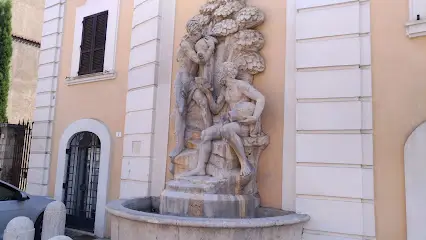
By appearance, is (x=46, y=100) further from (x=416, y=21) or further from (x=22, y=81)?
(x=22, y=81)

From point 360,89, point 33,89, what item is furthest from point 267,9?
point 33,89

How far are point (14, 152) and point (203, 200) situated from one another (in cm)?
935

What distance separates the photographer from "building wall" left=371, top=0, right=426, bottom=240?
4.42 m

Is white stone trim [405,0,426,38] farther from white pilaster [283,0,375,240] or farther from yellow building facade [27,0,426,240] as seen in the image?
white pilaster [283,0,375,240]

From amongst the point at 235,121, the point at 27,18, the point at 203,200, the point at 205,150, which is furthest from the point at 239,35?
the point at 27,18

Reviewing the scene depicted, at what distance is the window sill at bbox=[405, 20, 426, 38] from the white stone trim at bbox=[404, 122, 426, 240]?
1087 mm

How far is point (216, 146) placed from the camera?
5.19 m

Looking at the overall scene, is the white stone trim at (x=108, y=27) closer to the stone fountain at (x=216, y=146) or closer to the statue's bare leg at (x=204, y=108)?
the stone fountain at (x=216, y=146)

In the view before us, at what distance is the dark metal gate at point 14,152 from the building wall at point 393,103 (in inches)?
416

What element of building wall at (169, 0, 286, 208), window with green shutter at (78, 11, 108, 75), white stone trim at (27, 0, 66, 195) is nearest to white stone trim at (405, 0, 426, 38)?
building wall at (169, 0, 286, 208)

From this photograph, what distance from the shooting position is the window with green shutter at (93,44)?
8.45 m

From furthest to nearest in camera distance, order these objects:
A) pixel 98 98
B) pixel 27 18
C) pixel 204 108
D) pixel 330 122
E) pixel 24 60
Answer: pixel 27 18
pixel 24 60
pixel 98 98
pixel 204 108
pixel 330 122

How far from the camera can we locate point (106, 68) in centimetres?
816

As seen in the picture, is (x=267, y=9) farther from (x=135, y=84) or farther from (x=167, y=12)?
(x=135, y=84)
